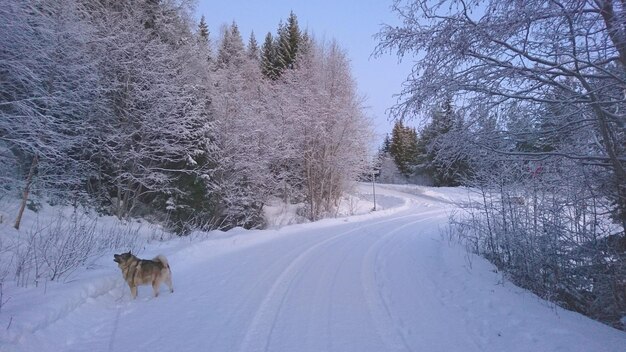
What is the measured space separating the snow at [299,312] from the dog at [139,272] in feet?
0.84

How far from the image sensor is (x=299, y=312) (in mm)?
5430

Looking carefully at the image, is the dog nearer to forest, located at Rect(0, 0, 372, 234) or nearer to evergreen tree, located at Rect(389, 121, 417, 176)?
forest, located at Rect(0, 0, 372, 234)

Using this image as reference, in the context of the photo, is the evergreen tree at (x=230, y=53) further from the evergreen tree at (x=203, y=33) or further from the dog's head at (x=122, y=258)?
A: the dog's head at (x=122, y=258)

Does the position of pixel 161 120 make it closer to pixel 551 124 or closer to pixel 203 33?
pixel 551 124

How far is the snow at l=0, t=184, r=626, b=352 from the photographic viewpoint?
4379 mm

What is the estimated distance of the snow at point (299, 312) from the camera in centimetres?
438

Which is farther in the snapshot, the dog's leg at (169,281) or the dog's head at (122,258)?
the dog's leg at (169,281)

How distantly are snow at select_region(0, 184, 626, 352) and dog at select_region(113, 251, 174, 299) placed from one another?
0.26 metres

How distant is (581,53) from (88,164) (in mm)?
16617

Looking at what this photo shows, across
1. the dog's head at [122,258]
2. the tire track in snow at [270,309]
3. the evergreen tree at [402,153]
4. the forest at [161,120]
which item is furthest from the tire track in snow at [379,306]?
the evergreen tree at [402,153]

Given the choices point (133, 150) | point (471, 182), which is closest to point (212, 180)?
point (133, 150)

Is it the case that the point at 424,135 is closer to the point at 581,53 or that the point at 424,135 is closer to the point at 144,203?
the point at 581,53

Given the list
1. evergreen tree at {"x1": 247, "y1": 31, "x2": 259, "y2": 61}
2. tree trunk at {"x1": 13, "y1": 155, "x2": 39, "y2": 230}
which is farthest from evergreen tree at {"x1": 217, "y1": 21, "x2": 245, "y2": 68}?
tree trunk at {"x1": 13, "y1": 155, "x2": 39, "y2": 230}

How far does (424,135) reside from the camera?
5.27 metres
